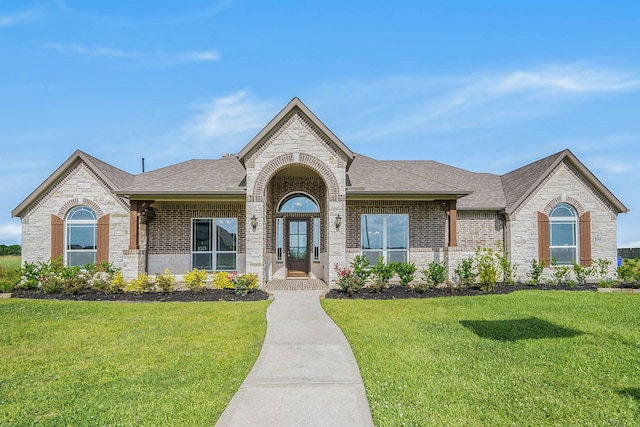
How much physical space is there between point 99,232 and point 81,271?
1.52m

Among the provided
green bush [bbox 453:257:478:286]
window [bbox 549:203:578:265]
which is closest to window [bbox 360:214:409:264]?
green bush [bbox 453:257:478:286]

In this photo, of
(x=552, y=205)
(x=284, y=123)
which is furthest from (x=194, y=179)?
(x=552, y=205)

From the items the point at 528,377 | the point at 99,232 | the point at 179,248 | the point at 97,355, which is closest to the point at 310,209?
the point at 179,248

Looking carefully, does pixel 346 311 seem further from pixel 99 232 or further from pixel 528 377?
pixel 99 232

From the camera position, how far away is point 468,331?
805 cm

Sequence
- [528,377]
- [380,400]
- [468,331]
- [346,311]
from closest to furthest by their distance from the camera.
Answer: [380,400]
[528,377]
[468,331]
[346,311]

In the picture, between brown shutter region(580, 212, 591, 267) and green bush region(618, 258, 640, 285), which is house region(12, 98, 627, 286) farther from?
green bush region(618, 258, 640, 285)

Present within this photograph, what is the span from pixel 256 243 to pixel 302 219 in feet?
11.9

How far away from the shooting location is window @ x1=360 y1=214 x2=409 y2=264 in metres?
16.6

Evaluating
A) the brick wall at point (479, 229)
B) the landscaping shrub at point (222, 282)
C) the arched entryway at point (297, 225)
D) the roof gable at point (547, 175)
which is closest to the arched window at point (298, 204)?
the arched entryway at point (297, 225)

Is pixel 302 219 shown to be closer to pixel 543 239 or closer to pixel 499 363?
pixel 543 239

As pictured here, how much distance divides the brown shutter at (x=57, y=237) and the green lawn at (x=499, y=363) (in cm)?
1136

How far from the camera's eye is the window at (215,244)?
54.7ft

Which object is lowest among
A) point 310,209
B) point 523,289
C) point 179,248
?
point 523,289
